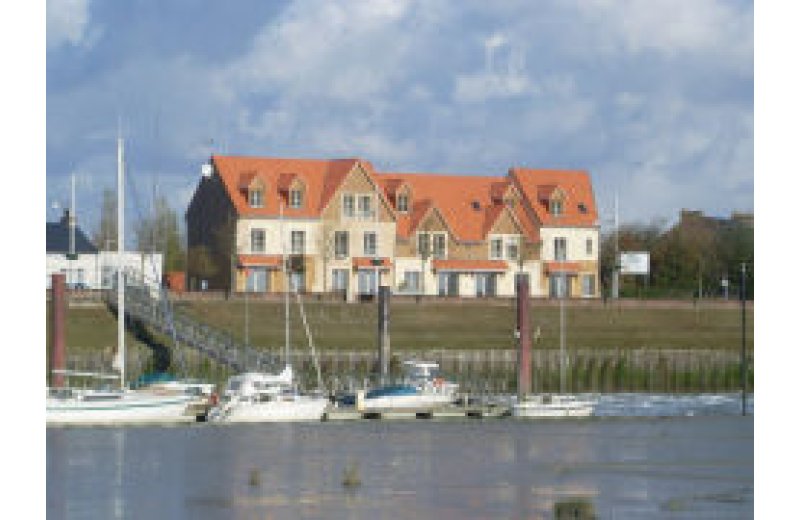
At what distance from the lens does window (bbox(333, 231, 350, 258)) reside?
121 meters

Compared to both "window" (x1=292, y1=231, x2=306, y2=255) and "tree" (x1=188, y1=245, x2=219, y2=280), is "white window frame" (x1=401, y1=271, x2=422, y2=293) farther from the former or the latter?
"tree" (x1=188, y1=245, x2=219, y2=280)

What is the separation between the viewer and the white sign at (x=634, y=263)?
138 meters

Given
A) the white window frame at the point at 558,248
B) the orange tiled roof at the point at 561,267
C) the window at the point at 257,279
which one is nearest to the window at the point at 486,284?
the orange tiled roof at the point at 561,267

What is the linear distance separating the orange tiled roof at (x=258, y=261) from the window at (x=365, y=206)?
290 inches

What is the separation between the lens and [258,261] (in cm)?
11812

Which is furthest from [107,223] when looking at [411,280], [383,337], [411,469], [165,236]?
[411,469]

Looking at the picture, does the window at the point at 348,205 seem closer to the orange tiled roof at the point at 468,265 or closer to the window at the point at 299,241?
the window at the point at 299,241

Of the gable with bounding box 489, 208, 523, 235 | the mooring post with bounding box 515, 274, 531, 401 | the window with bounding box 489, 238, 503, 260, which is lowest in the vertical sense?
the mooring post with bounding box 515, 274, 531, 401

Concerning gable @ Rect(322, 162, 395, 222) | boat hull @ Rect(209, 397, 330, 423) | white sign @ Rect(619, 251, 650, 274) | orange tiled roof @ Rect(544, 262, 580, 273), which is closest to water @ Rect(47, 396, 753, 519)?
boat hull @ Rect(209, 397, 330, 423)

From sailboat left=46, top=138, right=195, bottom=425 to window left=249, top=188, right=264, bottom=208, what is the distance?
5213cm

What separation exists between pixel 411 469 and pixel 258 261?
7071 centimetres

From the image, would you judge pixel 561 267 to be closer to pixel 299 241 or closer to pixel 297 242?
pixel 299 241

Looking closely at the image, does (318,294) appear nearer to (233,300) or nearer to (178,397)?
(233,300)
